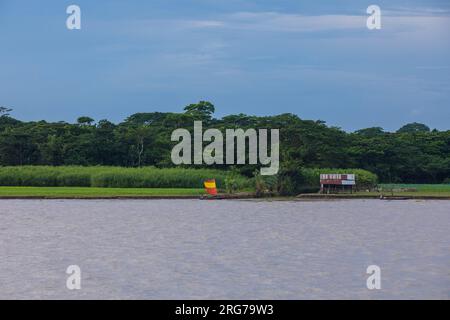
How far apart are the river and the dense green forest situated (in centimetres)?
1951

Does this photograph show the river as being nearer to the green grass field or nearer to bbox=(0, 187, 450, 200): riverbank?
bbox=(0, 187, 450, 200): riverbank

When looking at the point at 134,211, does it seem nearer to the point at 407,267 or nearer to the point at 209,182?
the point at 209,182

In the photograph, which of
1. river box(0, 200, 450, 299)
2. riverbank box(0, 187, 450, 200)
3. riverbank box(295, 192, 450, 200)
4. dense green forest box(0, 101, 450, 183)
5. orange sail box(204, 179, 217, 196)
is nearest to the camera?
river box(0, 200, 450, 299)

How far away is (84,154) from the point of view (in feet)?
202

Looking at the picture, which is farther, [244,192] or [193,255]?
[244,192]

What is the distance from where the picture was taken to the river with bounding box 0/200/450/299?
18297 millimetres

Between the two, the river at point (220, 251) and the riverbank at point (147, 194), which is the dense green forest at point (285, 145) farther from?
the river at point (220, 251)

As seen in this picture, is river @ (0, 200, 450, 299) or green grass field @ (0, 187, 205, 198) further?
green grass field @ (0, 187, 205, 198)

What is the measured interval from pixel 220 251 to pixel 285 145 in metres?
33.9

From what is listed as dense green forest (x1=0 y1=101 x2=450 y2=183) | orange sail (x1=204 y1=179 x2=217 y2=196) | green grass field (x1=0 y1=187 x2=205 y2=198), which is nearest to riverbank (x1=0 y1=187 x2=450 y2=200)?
green grass field (x1=0 y1=187 x2=205 y2=198)

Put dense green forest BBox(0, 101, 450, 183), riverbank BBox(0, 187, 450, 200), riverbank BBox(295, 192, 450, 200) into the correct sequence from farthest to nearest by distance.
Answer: dense green forest BBox(0, 101, 450, 183) → riverbank BBox(295, 192, 450, 200) → riverbank BBox(0, 187, 450, 200)

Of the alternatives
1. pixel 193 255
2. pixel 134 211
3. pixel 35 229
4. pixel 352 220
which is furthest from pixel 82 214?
pixel 193 255

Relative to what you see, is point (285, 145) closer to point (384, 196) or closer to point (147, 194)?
point (384, 196)

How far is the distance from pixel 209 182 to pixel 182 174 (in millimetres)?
3841
